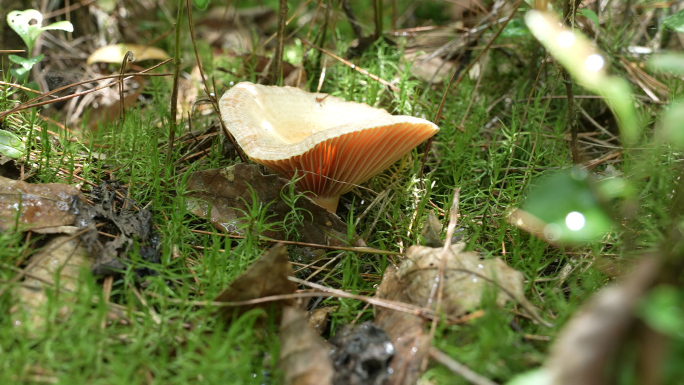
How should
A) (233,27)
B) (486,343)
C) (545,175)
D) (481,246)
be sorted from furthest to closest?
(233,27), (545,175), (481,246), (486,343)

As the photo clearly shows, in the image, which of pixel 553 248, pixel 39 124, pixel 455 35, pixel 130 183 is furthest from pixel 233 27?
pixel 553 248

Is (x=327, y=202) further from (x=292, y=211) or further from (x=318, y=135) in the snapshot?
(x=318, y=135)

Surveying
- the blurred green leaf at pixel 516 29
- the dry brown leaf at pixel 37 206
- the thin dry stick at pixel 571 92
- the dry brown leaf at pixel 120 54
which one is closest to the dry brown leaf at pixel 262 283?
the dry brown leaf at pixel 37 206

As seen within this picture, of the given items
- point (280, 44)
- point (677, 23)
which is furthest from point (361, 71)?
point (677, 23)

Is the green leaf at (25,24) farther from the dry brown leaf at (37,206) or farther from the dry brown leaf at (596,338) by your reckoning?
the dry brown leaf at (596,338)

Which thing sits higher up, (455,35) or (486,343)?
(455,35)

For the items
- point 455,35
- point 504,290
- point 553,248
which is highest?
point 455,35

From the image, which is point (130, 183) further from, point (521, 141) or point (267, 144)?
point (521, 141)
